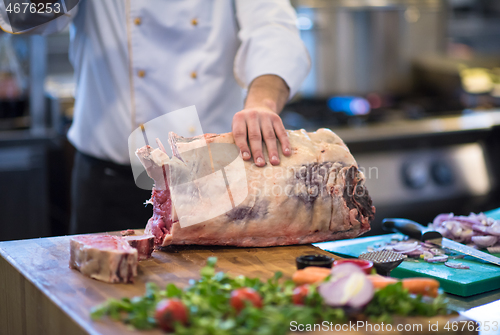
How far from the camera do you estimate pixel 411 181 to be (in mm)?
4039

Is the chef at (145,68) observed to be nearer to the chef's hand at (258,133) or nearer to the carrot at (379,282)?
the chef's hand at (258,133)

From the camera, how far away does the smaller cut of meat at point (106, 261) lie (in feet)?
5.08

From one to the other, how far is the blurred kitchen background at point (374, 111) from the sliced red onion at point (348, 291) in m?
2.29

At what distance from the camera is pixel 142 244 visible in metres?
1.77

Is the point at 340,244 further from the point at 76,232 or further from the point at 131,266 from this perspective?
the point at 76,232

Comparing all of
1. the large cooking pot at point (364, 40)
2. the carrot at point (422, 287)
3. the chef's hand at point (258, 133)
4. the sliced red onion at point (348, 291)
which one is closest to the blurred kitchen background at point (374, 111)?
the large cooking pot at point (364, 40)

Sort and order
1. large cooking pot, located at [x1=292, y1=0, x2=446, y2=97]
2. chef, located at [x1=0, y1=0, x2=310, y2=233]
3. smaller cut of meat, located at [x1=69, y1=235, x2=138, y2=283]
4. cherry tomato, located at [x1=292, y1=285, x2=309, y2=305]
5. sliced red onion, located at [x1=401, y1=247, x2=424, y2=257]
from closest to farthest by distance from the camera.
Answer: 1. cherry tomato, located at [x1=292, y1=285, x2=309, y2=305]
2. smaller cut of meat, located at [x1=69, y1=235, x2=138, y2=283]
3. sliced red onion, located at [x1=401, y1=247, x2=424, y2=257]
4. chef, located at [x1=0, y1=0, x2=310, y2=233]
5. large cooking pot, located at [x1=292, y1=0, x2=446, y2=97]

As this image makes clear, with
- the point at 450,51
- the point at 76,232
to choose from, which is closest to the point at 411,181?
the point at 76,232

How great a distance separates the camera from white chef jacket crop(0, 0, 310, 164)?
96.5 inches

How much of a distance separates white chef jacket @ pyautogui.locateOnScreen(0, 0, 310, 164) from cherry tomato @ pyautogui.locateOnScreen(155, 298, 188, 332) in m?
1.40

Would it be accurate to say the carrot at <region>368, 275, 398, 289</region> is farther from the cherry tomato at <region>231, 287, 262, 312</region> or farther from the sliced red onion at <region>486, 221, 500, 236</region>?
the sliced red onion at <region>486, 221, 500, 236</region>

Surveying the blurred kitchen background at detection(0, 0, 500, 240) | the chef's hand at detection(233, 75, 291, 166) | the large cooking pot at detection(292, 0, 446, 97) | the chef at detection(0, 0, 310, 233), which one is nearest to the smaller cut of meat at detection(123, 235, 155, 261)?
the chef's hand at detection(233, 75, 291, 166)

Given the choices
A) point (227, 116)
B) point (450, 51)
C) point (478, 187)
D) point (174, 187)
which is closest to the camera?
point (174, 187)

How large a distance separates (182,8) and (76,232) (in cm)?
122
